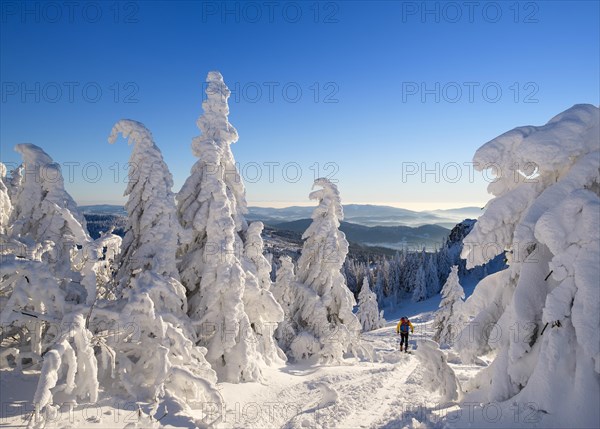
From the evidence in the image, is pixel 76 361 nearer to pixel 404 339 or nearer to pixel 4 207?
pixel 4 207

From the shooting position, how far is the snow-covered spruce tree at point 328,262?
2177 centimetres

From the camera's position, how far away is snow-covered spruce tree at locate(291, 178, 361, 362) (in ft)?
71.4

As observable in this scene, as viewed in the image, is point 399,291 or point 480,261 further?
point 399,291

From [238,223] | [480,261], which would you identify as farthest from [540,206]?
[238,223]

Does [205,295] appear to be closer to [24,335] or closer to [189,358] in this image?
[189,358]

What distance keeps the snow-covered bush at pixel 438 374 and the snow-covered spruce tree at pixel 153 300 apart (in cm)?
561

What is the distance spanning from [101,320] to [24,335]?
2.39m

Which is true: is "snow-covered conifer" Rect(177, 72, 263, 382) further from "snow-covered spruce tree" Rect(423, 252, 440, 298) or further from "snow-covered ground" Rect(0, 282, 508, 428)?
"snow-covered spruce tree" Rect(423, 252, 440, 298)

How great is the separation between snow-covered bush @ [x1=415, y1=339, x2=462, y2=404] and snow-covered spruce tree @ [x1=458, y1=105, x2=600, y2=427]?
0.65m

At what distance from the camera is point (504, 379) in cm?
810

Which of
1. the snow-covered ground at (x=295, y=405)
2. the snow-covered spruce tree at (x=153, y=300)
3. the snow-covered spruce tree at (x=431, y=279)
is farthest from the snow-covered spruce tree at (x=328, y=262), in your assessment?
the snow-covered spruce tree at (x=431, y=279)

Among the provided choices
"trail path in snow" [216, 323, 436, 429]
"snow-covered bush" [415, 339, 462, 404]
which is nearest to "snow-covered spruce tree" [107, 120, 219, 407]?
"trail path in snow" [216, 323, 436, 429]

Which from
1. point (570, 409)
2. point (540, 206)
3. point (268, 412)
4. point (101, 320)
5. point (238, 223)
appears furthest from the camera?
point (238, 223)

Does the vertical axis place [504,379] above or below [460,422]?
above
